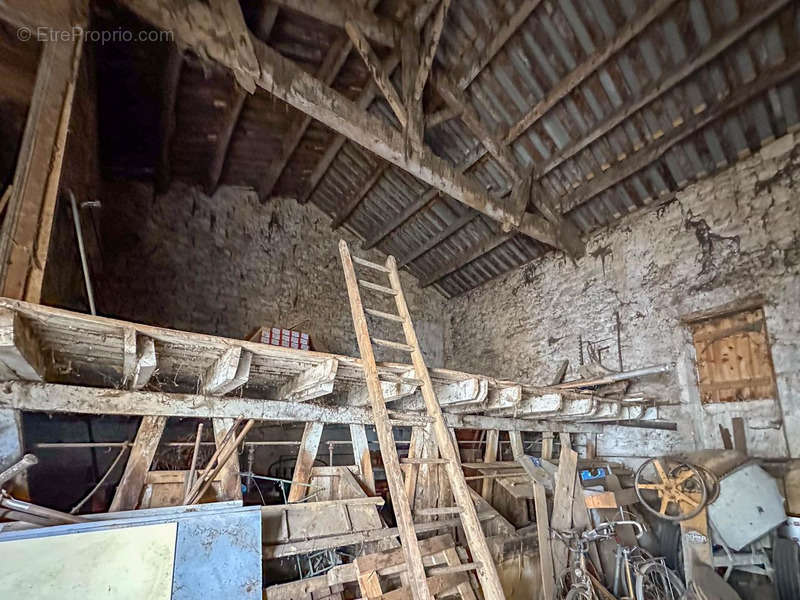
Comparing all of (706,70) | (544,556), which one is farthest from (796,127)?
(544,556)

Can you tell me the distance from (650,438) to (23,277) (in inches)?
250

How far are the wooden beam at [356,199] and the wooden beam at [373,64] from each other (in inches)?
65.7

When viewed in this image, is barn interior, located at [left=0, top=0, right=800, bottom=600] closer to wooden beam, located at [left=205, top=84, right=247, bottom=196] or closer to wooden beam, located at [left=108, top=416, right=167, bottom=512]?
wooden beam, located at [left=108, top=416, right=167, bottom=512]

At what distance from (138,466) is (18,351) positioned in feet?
4.47

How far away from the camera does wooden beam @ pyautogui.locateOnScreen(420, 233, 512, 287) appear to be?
24.0 ft

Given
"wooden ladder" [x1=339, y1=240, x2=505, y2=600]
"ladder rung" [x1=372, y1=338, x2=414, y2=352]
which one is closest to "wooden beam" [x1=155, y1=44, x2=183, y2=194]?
"wooden ladder" [x1=339, y1=240, x2=505, y2=600]

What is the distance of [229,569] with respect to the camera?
2.65m

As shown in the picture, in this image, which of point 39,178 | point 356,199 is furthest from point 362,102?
point 39,178

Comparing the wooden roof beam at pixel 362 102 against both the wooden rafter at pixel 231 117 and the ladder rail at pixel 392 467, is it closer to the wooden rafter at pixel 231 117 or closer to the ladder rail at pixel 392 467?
the wooden rafter at pixel 231 117

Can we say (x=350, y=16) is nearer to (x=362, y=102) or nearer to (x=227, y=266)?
(x=362, y=102)

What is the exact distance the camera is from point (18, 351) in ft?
6.77

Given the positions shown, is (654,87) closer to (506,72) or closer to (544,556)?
(506,72)

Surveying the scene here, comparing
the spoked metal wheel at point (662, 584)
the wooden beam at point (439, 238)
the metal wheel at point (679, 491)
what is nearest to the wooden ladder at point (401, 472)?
the spoked metal wheel at point (662, 584)

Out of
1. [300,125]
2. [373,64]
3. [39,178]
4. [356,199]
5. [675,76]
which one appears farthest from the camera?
[356,199]
